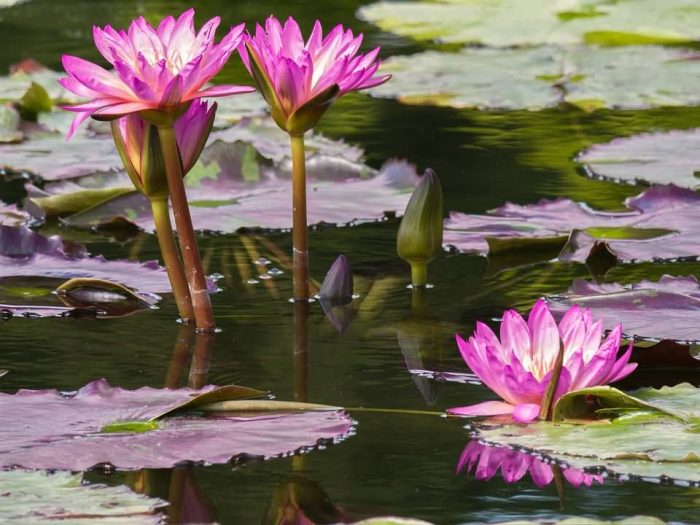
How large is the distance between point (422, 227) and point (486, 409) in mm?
681

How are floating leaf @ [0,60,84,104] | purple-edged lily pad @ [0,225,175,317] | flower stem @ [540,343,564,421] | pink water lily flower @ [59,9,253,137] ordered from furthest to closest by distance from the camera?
floating leaf @ [0,60,84,104], purple-edged lily pad @ [0,225,175,317], pink water lily flower @ [59,9,253,137], flower stem @ [540,343,564,421]

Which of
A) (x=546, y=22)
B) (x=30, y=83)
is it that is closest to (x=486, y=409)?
(x=30, y=83)

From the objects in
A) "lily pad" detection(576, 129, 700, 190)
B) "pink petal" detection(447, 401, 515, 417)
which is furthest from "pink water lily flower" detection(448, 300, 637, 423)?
"lily pad" detection(576, 129, 700, 190)

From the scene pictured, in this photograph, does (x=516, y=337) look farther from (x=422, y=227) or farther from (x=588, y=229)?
(x=588, y=229)

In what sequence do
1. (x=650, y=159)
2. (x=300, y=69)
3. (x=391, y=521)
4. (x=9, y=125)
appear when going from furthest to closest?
(x=9, y=125), (x=650, y=159), (x=300, y=69), (x=391, y=521)

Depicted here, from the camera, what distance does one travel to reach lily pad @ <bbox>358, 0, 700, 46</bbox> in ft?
17.0

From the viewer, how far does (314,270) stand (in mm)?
2449

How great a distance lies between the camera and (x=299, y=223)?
2.20 metres

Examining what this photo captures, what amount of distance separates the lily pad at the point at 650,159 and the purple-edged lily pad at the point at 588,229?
0.20m

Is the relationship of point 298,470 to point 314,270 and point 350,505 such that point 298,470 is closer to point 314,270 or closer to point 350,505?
point 350,505

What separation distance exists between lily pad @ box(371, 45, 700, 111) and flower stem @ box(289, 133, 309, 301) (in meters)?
1.86

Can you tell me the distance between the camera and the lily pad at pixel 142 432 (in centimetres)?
150

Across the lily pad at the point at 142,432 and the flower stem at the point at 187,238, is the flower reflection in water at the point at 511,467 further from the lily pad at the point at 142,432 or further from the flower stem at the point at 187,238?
the flower stem at the point at 187,238

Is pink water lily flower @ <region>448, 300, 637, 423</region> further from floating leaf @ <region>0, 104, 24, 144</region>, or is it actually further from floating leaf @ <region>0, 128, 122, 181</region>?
floating leaf @ <region>0, 104, 24, 144</region>
